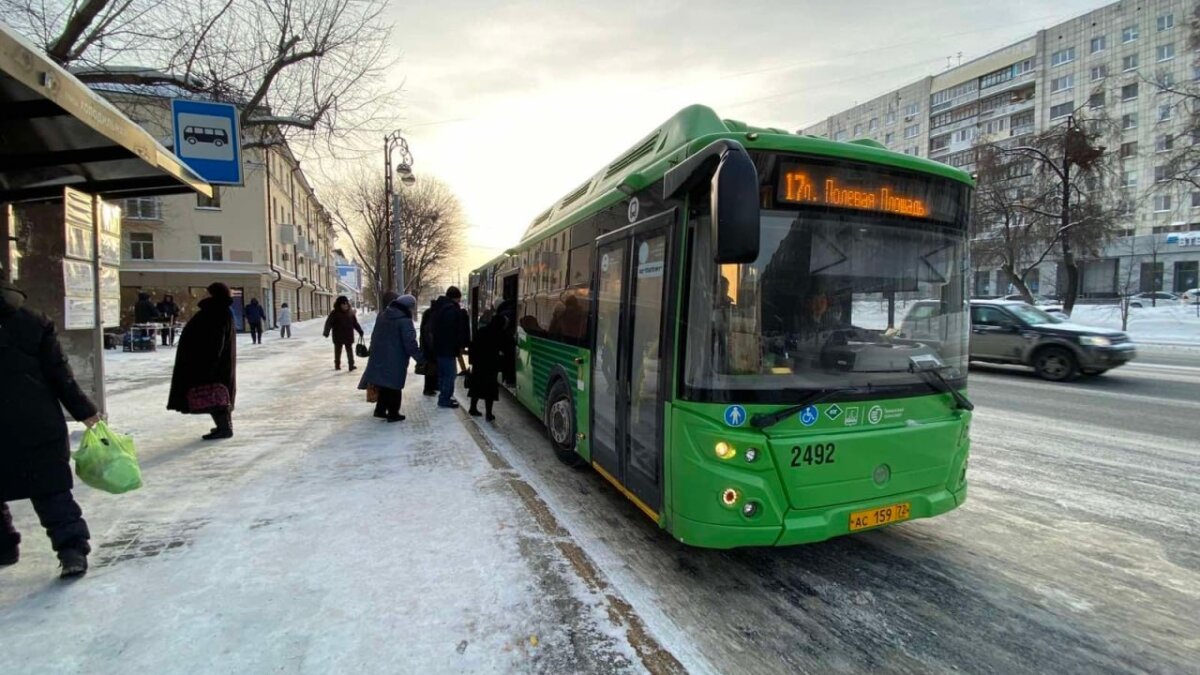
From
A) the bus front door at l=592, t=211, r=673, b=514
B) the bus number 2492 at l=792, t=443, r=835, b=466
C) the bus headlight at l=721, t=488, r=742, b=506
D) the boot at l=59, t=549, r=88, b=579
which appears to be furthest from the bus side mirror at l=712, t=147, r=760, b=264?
the boot at l=59, t=549, r=88, b=579

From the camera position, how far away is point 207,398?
6777mm

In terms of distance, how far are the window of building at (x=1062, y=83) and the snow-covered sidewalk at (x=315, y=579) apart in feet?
230

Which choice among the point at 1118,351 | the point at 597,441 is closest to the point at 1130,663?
the point at 597,441

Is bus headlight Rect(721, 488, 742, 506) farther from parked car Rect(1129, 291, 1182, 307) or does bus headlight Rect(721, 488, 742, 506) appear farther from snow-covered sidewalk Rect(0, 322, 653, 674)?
parked car Rect(1129, 291, 1182, 307)

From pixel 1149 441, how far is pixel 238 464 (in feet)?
34.1

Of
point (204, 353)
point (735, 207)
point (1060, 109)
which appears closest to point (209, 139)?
point (204, 353)

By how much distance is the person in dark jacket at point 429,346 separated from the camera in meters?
9.05

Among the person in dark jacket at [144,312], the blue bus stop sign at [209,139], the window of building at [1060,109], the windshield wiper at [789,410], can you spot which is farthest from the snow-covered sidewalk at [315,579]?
the window of building at [1060,109]

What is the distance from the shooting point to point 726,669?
276cm

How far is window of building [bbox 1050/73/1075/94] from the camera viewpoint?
5400cm

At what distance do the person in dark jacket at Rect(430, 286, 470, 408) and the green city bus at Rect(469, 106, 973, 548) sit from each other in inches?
194

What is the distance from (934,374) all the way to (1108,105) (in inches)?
2178

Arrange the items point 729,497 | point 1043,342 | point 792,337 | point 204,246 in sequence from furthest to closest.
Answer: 1. point 204,246
2. point 1043,342
3. point 792,337
4. point 729,497

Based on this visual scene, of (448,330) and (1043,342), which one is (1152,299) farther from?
(448,330)
